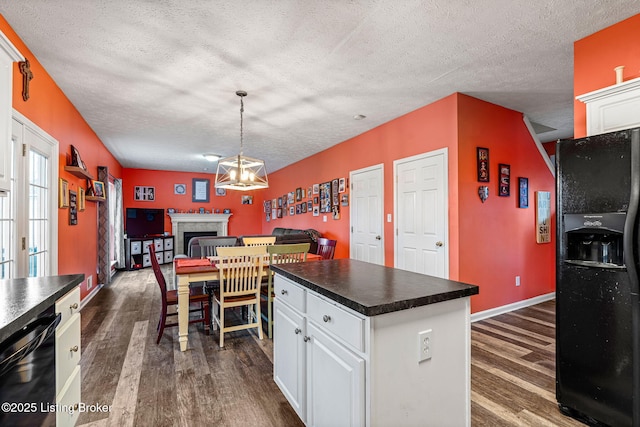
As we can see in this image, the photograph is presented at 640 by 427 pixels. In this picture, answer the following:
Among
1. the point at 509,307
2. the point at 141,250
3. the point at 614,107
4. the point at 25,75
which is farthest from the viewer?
the point at 141,250

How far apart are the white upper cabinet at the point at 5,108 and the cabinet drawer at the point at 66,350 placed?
82 cm

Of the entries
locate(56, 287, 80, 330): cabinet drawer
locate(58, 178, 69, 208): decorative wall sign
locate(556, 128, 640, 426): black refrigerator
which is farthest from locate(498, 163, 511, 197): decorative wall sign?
locate(58, 178, 69, 208): decorative wall sign

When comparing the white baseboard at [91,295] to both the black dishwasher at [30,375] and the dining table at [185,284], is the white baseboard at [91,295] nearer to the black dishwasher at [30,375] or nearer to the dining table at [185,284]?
the dining table at [185,284]

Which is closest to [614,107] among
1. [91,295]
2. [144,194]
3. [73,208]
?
[73,208]

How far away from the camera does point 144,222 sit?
8.02 meters

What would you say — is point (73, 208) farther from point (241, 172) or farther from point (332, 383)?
point (332, 383)

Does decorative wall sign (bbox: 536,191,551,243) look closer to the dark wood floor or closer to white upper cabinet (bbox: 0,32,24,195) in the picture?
the dark wood floor

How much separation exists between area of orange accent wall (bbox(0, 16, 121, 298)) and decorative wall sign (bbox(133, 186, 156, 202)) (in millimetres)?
2974

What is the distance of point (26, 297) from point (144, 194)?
26.4ft

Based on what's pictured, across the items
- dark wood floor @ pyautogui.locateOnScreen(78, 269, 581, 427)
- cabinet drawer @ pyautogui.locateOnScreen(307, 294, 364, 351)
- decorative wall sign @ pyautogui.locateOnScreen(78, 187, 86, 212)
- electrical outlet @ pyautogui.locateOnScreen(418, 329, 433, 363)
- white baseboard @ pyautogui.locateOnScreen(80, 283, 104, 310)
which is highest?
decorative wall sign @ pyautogui.locateOnScreen(78, 187, 86, 212)

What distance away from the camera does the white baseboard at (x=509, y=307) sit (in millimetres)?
3510

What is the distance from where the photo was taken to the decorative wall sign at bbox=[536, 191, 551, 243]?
4.15 metres

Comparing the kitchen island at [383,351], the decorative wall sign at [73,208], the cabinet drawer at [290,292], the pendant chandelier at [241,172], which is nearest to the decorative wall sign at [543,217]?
the kitchen island at [383,351]

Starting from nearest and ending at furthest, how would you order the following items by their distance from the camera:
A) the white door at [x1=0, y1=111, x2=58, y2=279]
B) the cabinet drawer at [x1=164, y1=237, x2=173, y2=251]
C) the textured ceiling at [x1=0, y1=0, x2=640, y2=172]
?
the textured ceiling at [x1=0, y1=0, x2=640, y2=172] < the white door at [x1=0, y1=111, x2=58, y2=279] < the cabinet drawer at [x1=164, y1=237, x2=173, y2=251]
